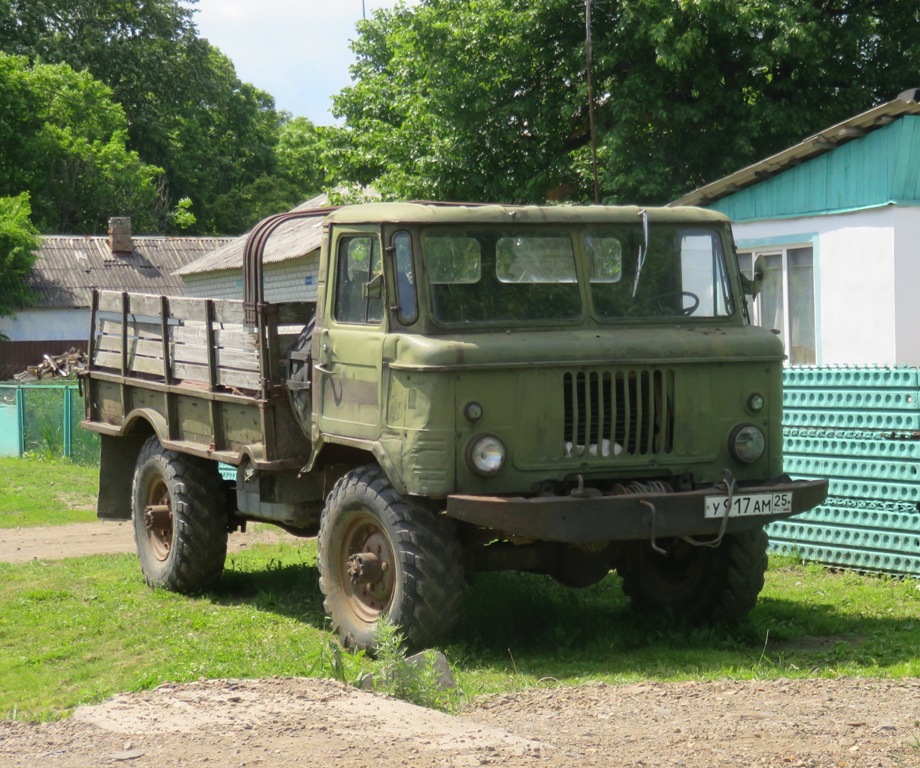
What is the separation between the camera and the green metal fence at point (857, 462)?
409 inches

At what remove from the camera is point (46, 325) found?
4406cm

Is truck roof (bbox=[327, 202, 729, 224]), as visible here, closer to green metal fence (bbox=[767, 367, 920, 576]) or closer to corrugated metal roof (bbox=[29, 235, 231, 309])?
green metal fence (bbox=[767, 367, 920, 576])

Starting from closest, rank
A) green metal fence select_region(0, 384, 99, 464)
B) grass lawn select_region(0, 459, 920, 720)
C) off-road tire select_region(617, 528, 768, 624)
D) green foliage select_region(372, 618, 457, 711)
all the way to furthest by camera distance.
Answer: green foliage select_region(372, 618, 457, 711) → grass lawn select_region(0, 459, 920, 720) → off-road tire select_region(617, 528, 768, 624) → green metal fence select_region(0, 384, 99, 464)

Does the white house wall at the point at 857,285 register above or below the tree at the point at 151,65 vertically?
below

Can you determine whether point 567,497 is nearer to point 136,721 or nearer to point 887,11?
point 136,721

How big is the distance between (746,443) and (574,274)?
53.3 inches

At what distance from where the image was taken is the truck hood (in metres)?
7.52

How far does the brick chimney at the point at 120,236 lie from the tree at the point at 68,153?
3546 mm

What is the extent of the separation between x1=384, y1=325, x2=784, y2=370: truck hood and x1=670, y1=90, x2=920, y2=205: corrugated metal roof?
7221 millimetres

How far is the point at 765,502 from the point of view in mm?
7832

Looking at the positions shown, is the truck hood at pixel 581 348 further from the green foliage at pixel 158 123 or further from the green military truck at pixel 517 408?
the green foliage at pixel 158 123

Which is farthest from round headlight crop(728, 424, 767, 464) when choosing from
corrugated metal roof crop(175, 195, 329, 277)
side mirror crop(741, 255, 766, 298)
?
corrugated metal roof crop(175, 195, 329, 277)

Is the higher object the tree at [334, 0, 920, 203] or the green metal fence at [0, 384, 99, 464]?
the tree at [334, 0, 920, 203]

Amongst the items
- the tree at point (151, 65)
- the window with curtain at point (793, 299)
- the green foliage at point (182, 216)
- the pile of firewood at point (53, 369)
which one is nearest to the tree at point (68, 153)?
the green foliage at point (182, 216)
